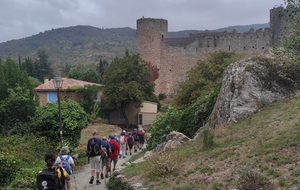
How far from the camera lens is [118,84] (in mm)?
37906

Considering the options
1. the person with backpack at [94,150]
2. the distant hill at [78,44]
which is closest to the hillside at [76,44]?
the distant hill at [78,44]

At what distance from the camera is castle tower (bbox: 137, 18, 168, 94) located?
4966 cm

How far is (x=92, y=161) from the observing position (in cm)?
1102

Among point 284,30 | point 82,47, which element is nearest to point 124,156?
point 284,30

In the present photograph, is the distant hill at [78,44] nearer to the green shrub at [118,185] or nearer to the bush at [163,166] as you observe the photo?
the green shrub at [118,185]

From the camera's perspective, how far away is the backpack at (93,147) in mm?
10836

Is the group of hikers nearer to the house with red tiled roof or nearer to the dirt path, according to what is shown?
the dirt path

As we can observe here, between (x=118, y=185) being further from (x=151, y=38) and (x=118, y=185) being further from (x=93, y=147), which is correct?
(x=151, y=38)

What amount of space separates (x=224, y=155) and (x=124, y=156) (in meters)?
10.4

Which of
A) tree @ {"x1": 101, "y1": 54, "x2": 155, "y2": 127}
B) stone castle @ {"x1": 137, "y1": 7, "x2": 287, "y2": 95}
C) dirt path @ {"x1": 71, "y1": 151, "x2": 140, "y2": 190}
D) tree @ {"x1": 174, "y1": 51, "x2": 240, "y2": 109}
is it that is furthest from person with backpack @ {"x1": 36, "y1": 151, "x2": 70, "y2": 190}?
stone castle @ {"x1": 137, "y1": 7, "x2": 287, "y2": 95}

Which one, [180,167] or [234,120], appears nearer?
[180,167]

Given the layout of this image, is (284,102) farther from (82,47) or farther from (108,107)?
(82,47)

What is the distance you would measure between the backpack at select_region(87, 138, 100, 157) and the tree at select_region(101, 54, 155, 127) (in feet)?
86.3

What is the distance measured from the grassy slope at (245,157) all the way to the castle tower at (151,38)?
37.7 metres
